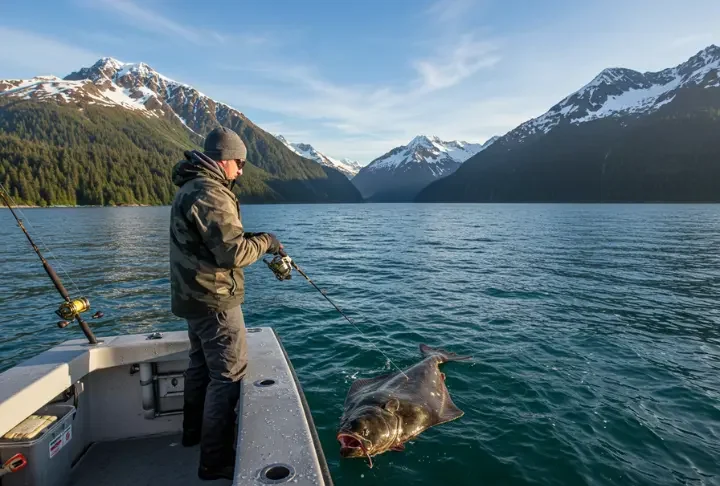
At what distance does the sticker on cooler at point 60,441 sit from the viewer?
5.10 meters

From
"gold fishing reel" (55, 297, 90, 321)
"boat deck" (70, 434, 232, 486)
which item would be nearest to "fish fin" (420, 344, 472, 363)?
"boat deck" (70, 434, 232, 486)

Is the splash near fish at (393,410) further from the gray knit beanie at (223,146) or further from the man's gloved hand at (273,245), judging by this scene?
the gray knit beanie at (223,146)

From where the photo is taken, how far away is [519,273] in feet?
89.7

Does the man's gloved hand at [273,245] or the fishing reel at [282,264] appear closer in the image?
the man's gloved hand at [273,245]

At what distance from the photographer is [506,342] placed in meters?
14.1

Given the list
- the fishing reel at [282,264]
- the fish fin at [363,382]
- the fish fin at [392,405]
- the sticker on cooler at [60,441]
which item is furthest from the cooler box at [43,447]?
the fish fin at [363,382]

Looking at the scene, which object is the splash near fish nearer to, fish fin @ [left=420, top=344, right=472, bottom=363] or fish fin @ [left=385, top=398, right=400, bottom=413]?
fish fin @ [left=385, top=398, right=400, bottom=413]

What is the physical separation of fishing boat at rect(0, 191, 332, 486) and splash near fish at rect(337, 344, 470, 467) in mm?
2425

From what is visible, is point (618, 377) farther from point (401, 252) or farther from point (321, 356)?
point (401, 252)

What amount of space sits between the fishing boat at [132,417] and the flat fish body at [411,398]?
10.3ft

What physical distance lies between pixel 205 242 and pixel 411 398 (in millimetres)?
6354

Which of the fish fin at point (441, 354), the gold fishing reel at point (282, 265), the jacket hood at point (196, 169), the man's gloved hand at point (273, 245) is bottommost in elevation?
the fish fin at point (441, 354)

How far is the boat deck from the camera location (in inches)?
217

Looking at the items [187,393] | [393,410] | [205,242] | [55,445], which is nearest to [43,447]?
[55,445]
